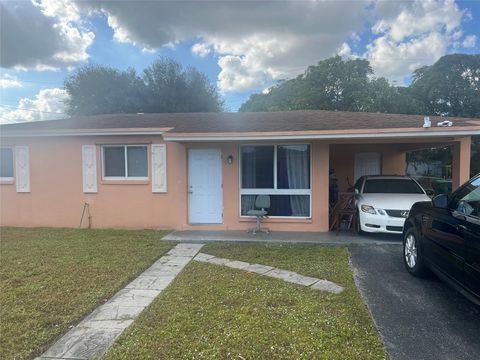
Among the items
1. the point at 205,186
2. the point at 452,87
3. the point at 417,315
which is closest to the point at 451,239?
the point at 417,315

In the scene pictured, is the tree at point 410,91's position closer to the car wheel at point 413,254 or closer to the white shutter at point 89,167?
the car wheel at point 413,254

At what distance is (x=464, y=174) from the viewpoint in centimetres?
772

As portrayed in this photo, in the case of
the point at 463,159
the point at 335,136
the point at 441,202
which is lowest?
the point at 441,202

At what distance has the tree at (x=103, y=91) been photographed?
88.8 ft

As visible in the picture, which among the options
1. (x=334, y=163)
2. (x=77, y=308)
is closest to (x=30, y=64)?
(x=334, y=163)

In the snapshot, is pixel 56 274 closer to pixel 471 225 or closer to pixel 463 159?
pixel 471 225

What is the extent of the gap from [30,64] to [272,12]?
1476 centimetres

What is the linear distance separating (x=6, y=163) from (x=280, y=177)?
854cm

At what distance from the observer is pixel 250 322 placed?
3578 millimetres

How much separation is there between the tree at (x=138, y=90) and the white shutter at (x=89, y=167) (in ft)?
62.1

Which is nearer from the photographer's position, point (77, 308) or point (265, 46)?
point (77, 308)

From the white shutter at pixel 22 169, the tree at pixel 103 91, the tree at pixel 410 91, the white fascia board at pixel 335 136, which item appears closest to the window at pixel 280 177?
the white fascia board at pixel 335 136

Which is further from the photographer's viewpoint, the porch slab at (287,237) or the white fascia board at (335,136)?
the porch slab at (287,237)

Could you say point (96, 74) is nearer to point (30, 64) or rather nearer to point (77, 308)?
point (30, 64)
